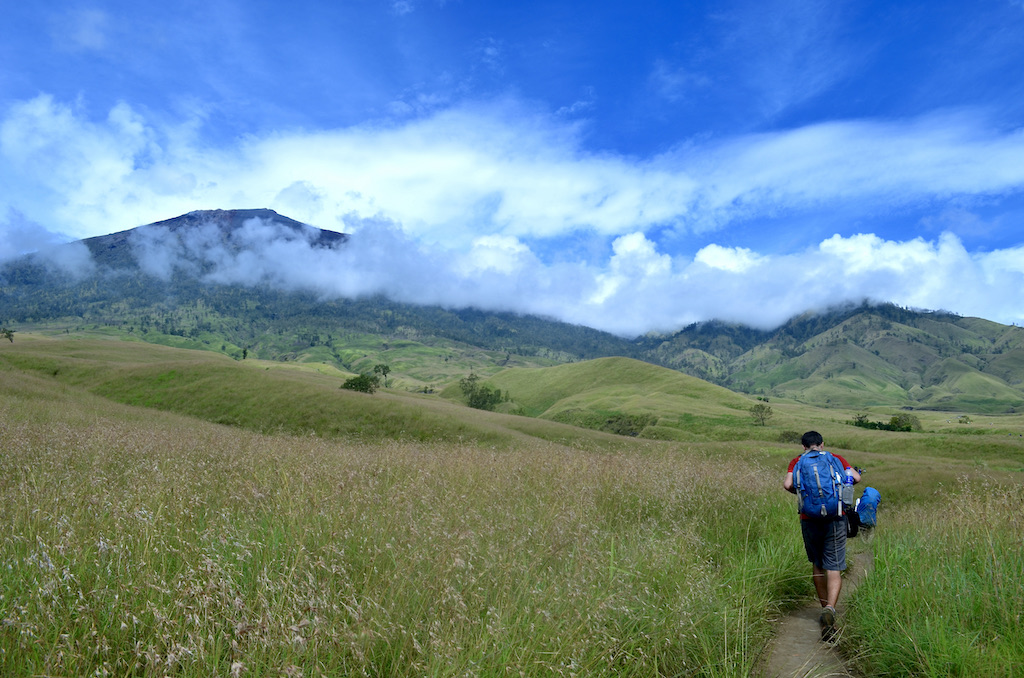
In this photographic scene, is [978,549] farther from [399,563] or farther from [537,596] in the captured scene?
[399,563]

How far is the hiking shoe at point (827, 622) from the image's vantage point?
21.7 ft

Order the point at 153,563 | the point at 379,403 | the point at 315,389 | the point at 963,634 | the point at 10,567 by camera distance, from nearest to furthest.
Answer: the point at 10,567 < the point at 153,563 < the point at 963,634 < the point at 379,403 < the point at 315,389

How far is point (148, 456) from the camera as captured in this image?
368 inches

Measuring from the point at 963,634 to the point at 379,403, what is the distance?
42335 mm

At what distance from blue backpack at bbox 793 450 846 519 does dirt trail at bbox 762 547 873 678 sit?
114cm

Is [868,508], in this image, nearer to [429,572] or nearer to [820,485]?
[820,485]

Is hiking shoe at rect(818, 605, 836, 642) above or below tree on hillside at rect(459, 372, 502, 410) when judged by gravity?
above

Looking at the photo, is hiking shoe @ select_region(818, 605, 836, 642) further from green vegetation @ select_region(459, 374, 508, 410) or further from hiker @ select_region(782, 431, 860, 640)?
green vegetation @ select_region(459, 374, 508, 410)

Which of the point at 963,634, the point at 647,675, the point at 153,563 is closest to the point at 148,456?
the point at 153,563

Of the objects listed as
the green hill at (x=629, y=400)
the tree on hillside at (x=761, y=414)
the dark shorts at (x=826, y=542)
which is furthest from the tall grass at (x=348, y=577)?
the tree on hillside at (x=761, y=414)

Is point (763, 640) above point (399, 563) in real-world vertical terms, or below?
below

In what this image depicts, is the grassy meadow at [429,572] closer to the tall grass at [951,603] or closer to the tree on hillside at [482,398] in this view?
the tall grass at [951,603]

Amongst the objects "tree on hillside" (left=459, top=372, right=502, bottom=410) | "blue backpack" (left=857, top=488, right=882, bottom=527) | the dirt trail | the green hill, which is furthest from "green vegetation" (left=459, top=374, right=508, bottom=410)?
the dirt trail

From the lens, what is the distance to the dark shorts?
755 cm
